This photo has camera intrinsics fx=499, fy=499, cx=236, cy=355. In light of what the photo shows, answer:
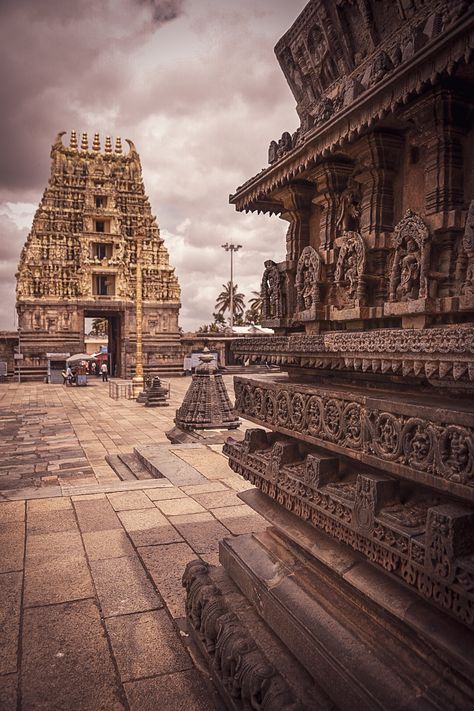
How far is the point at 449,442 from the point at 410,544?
45 centimetres

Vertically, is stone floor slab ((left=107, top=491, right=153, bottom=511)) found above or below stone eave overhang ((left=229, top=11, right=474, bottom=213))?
below

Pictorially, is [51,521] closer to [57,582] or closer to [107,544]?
[107,544]

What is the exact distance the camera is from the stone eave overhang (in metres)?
2.02

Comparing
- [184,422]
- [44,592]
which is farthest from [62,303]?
[44,592]

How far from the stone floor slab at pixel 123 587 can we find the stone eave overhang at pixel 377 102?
10.2 ft

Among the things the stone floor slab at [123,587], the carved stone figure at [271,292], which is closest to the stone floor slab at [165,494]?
the stone floor slab at [123,587]

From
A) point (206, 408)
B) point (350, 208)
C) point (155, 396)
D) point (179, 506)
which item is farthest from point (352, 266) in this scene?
point (155, 396)

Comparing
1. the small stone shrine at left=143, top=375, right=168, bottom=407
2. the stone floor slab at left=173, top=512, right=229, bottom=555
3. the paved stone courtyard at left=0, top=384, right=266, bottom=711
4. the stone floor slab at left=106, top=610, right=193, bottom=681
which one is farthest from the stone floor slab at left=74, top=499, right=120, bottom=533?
the small stone shrine at left=143, top=375, right=168, bottom=407

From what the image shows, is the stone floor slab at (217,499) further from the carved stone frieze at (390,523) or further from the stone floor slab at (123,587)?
the carved stone frieze at (390,523)

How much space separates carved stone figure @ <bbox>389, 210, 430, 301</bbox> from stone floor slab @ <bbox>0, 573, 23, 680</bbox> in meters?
2.99

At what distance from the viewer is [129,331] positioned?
3161 cm

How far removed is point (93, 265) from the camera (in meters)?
32.0

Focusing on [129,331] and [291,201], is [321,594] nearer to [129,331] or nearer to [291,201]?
[291,201]

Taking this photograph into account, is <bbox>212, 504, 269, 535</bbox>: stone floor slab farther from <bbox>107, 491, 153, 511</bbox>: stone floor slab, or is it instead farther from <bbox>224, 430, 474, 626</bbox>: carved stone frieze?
<bbox>224, 430, 474, 626</bbox>: carved stone frieze
